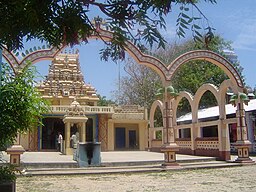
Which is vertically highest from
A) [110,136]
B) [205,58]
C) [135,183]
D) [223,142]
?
[205,58]

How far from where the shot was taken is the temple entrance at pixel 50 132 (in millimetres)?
24641

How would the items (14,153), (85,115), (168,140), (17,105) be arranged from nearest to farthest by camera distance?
(17,105) → (14,153) → (168,140) → (85,115)

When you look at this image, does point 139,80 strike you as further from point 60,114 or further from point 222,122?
point 222,122

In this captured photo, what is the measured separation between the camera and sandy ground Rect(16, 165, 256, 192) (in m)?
7.47

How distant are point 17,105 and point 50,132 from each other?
19.6 m

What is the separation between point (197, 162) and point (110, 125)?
1268cm

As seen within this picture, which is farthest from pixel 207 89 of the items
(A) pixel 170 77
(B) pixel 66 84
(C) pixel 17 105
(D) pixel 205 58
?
(B) pixel 66 84

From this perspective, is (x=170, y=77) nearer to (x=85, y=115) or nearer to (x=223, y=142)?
(x=223, y=142)

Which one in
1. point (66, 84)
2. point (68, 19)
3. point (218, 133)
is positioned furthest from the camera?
point (66, 84)

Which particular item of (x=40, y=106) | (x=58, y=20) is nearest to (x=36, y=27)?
(x=58, y=20)

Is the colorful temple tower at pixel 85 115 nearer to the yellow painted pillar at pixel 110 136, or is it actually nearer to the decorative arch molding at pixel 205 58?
the yellow painted pillar at pixel 110 136

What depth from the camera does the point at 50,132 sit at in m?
25.0

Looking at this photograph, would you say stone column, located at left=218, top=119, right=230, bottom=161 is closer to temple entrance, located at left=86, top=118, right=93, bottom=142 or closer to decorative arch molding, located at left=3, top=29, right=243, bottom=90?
decorative arch molding, located at left=3, top=29, right=243, bottom=90

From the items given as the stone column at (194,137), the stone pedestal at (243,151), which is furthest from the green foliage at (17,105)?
the stone column at (194,137)
